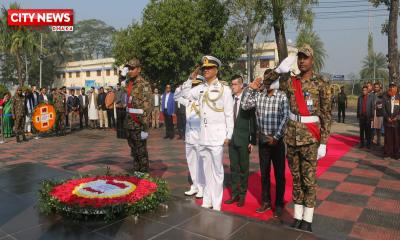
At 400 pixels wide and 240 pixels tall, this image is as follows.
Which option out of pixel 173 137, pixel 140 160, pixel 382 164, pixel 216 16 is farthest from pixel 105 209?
pixel 216 16

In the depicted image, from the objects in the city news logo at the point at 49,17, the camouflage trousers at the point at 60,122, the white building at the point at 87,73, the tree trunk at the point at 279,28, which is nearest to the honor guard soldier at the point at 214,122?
the tree trunk at the point at 279,28

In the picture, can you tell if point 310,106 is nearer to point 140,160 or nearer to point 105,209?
point 105,209

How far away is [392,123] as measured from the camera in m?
8.62

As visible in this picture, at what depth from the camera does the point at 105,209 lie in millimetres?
3854

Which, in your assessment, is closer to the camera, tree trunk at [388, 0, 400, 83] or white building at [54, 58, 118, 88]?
tree trunk at [388, 0, 400, 83]

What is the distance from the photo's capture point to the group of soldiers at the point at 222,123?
3684 millimetres

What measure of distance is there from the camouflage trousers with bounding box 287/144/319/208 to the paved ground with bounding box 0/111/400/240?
39 cm

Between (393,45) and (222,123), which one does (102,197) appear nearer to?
(222,123)

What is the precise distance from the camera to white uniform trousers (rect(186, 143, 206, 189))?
5.31m

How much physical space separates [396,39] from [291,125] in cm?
1040

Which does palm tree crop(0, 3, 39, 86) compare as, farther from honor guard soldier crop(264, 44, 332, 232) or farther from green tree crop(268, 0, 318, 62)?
honor guard soldier crop(264, 44, 332, 232)

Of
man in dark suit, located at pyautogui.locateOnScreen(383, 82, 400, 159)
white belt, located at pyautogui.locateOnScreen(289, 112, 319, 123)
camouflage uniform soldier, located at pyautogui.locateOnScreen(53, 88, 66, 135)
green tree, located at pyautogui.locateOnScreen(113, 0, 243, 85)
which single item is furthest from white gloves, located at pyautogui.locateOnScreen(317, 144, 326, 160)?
green tree, located at pyautogui.locateOnScreen(113, 0, 243, 85)

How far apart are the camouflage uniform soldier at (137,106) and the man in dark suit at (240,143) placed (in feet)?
4.52

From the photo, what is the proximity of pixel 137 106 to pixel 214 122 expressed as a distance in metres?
1.49
